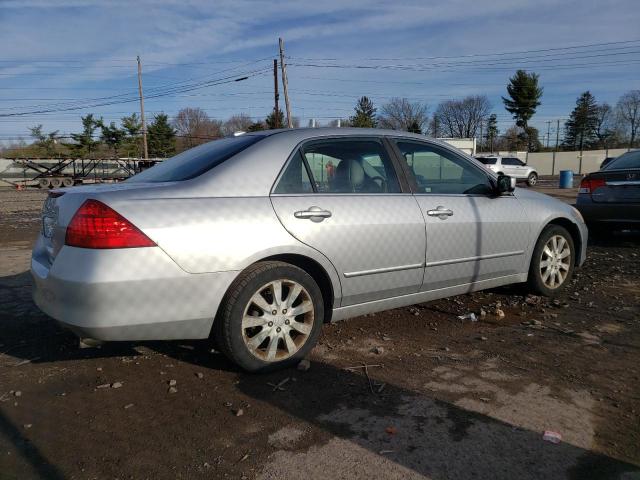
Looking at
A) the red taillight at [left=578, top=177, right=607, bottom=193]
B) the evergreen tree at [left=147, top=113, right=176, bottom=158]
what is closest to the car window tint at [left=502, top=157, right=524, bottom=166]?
the red taillight at [left=578, top=177, right=607, bottom=193]

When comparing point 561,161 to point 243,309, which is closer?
point 243,309

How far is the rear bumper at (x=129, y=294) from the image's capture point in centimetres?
282

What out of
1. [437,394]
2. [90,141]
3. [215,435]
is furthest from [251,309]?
[90,141]

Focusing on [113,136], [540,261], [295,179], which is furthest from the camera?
[113,136]

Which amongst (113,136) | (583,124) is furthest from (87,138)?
(583,124)

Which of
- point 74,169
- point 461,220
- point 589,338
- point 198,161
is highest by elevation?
point 198,161

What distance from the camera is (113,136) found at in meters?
53.2

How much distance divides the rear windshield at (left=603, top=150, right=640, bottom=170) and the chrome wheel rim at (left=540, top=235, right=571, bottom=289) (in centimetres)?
331

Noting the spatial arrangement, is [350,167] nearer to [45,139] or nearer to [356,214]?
[356,214]

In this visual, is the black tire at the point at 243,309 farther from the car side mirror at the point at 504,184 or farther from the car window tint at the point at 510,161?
the car window tint at the point at 510,161

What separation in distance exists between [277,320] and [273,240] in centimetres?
53

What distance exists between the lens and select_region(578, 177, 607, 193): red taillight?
7.69 metres

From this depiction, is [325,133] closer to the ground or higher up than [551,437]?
higher up

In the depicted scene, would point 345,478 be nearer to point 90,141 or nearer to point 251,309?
point 251,309
